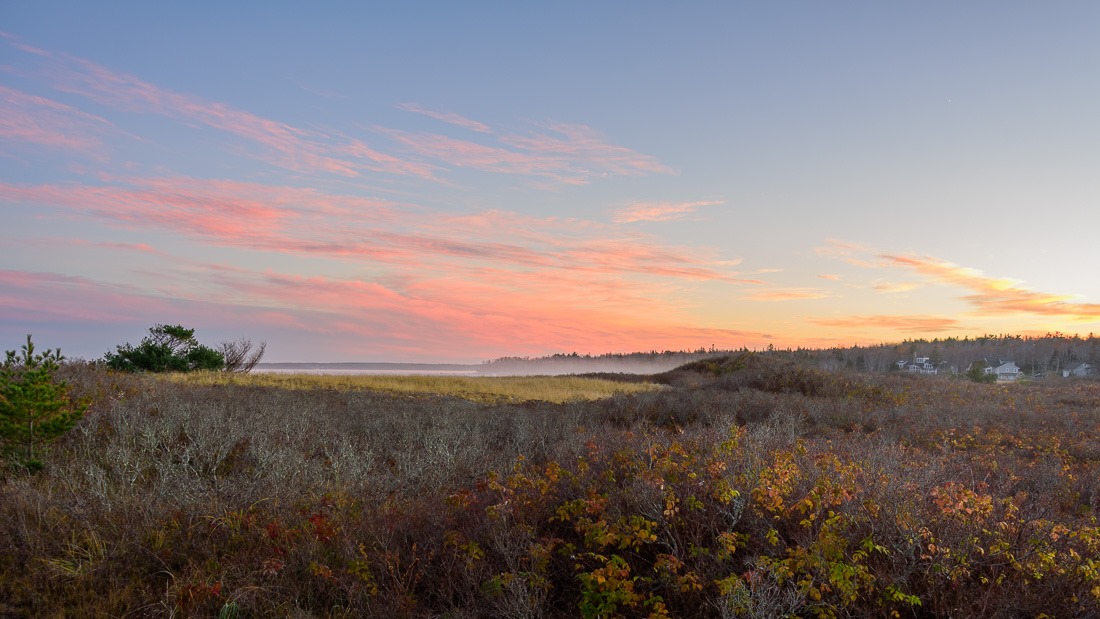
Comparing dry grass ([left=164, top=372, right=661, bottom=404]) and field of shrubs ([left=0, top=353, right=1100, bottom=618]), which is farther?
dry grass ([left=164, top=372, right=661, bottom=404])

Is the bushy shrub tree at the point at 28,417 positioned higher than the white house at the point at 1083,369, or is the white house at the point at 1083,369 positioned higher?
the bushy shrub tree at the point at 28,417

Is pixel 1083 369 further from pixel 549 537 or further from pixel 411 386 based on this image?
pixel 549 537

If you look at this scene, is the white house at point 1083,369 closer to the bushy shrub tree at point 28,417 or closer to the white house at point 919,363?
the white house at point 919,363

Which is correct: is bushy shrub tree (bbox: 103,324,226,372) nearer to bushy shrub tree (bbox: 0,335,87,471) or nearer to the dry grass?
the dry grass

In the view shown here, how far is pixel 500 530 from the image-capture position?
6422 mm

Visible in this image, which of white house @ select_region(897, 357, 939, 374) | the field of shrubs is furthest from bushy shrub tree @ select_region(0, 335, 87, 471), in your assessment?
white house @ select_region(897, 357, 939, 374)

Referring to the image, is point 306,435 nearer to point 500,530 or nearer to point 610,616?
point 500,530

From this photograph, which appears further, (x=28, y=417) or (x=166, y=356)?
(x=166, y=356)

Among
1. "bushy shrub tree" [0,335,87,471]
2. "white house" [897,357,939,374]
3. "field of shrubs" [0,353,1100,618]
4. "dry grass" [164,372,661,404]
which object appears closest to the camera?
"field of shrubs" [0,353,1100,618]

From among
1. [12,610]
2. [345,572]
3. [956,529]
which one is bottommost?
[12,610]

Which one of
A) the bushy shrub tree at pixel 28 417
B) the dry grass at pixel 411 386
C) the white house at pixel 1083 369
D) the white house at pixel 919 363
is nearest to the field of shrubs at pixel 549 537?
the bushy shrub tree at pixel 28 417

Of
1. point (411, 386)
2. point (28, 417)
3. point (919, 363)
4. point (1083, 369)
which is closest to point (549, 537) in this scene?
point (28, 417)

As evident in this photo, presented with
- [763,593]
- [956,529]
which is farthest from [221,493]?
[956,529]

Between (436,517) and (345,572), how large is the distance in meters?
1.15
